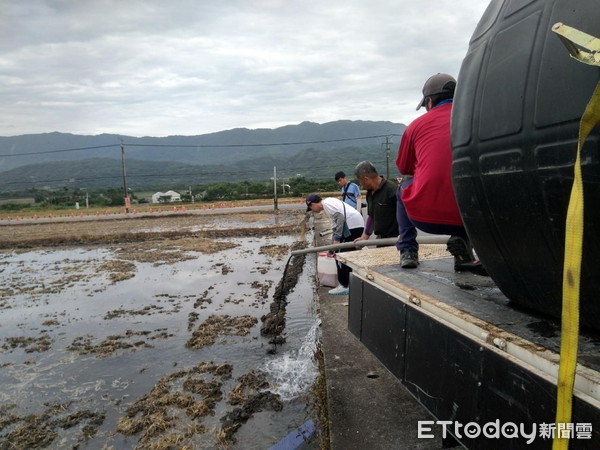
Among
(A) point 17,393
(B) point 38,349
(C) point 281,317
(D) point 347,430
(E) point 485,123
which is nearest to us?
(E) point 485,123

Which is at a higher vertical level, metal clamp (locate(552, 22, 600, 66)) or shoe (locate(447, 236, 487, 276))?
metal clamp (locate(552, 22, 600, 66))

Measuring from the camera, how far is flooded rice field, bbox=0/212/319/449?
3.84 m

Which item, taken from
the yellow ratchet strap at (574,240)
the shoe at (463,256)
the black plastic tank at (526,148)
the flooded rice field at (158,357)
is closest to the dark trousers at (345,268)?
the flooded rice field at (158,357)

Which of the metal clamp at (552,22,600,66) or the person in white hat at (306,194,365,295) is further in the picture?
the person in white hat at (306,194,365,295)

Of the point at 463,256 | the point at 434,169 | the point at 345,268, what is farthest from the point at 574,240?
the point at 345,268

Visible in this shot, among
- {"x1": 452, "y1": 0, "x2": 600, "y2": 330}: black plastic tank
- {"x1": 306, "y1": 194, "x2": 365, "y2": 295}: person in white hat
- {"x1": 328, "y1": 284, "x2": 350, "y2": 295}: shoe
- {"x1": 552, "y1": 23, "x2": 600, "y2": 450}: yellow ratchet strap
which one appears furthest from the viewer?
{"x1": 328, "y1": 284, "x2": 350, "y2": 295}: shoe

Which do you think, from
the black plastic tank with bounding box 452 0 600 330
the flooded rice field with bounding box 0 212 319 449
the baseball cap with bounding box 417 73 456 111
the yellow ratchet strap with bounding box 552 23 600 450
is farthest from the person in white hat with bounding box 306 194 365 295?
the yellow ratchet strap with bounding box 552 23 600 450

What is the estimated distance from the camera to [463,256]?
2496 millimetres

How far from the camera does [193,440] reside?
11.9 ft

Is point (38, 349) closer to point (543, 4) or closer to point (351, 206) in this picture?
point (351, 206)

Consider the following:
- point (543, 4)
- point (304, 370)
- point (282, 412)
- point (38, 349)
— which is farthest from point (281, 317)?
point (543, 4)

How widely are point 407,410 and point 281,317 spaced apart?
11.5 feet

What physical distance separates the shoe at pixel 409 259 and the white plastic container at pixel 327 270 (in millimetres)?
3254

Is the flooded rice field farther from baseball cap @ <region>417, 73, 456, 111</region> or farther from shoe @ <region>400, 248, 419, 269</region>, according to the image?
baseball cap @ <region>417, 73, 456, 111</region>
